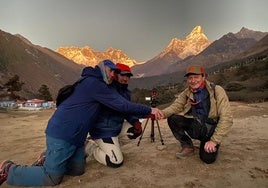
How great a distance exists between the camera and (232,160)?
524 centimetres

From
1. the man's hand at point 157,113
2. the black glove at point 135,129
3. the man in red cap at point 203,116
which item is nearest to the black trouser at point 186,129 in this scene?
the man in red cap at point 203,116

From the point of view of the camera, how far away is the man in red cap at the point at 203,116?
4953 mm

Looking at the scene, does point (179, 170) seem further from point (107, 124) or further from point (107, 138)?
point (107, 124)

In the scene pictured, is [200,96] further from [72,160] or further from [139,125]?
[72,160]

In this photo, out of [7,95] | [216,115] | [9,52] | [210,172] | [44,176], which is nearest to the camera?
[44,176]

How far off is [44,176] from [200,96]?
2.75m

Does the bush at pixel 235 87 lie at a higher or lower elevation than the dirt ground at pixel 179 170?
higher

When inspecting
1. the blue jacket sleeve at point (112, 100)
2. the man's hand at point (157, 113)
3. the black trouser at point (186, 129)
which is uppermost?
the blue jacket sleeve at point (112, 100)

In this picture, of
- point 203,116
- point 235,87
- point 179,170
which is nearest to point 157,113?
point 203,116

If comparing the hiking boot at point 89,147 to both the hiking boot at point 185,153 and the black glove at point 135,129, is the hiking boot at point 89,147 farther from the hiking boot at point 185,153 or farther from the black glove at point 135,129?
the hiking boot at point 185,153

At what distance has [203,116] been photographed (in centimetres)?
523

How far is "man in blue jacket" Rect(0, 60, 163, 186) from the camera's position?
4312mm

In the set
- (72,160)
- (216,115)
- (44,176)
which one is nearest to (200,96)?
(216,115)

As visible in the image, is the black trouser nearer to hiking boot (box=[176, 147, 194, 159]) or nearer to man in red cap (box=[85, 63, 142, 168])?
hiking boot (box=[176, 147, 194, 159])
